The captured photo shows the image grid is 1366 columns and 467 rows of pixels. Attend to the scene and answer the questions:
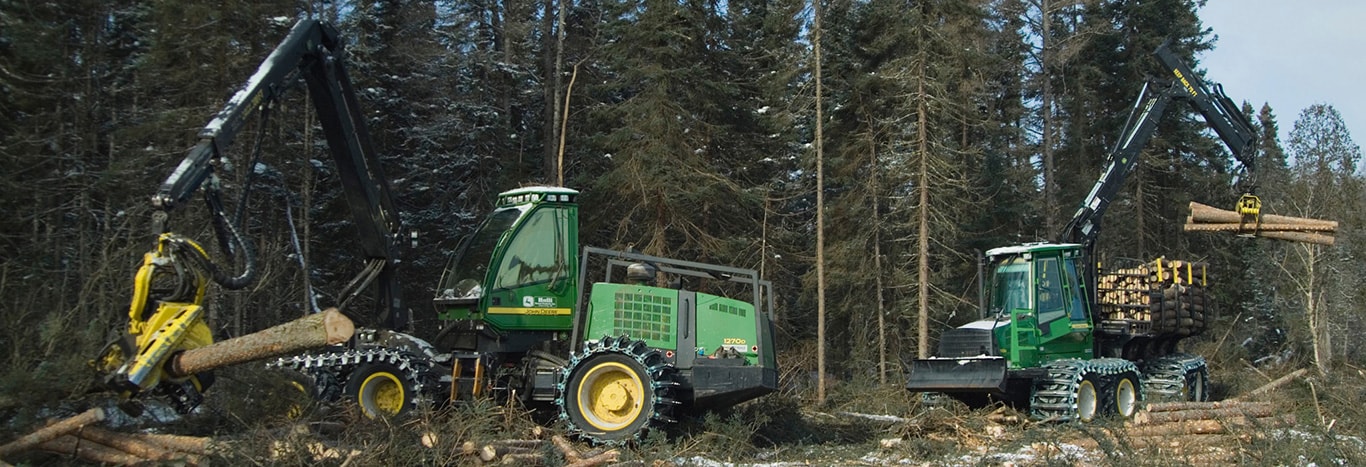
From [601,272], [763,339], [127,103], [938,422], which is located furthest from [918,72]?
[127,103]

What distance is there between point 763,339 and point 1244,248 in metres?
26.5

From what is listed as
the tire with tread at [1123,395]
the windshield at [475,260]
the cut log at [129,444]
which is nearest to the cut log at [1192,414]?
the tire with tread at [1123,395]

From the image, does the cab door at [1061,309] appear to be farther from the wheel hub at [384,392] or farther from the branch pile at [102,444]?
the branch pile at [102,444]

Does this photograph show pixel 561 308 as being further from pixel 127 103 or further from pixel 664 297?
pixel 127 103

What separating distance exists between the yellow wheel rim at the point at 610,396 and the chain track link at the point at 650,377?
147 millimetres

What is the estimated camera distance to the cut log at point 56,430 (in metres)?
8.51

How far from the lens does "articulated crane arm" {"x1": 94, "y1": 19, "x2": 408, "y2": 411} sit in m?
9.12

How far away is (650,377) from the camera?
428 inches

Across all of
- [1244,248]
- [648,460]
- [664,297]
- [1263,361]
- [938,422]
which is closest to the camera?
[648,460]

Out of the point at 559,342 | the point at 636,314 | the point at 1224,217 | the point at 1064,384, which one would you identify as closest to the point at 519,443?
the point at 636,314

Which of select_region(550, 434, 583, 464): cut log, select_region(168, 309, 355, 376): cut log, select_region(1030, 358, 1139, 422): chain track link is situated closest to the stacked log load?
select_region(1030, 358, 1139, 422): chain track link

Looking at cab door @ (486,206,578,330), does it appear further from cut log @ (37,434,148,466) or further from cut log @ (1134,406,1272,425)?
cut log @ (1134,406,1272,425)

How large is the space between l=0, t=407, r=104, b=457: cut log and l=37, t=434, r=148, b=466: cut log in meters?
0.10

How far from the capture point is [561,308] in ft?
40.8
